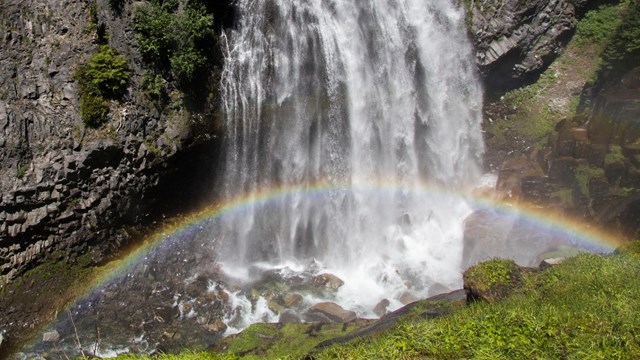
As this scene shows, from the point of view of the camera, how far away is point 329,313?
1661 cm

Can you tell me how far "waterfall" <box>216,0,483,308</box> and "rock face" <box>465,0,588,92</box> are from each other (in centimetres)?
97

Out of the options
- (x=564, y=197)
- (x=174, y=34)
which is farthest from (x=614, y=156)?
(x=174, y=34)

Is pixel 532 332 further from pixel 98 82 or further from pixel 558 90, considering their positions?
pixel 558 90

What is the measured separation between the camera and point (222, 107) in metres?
18.8

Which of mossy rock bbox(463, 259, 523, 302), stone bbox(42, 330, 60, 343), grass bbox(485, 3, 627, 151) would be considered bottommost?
stone bbox(42, 330, 60, 343)

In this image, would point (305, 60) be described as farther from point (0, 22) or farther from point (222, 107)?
point (0, 22)

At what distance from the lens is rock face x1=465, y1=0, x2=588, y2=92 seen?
75.2 feet

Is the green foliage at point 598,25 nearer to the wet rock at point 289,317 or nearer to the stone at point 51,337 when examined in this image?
the wet rock at point 289,317

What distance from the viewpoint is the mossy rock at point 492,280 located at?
11242mm

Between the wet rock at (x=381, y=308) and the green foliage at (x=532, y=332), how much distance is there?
704 centimetres

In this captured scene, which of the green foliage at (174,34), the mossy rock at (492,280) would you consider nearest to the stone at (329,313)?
the mossy rock at (492,280)

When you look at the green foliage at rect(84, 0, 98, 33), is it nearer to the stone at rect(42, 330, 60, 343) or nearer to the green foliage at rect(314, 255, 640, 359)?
the stone at rect(42, 330, 60, 343)

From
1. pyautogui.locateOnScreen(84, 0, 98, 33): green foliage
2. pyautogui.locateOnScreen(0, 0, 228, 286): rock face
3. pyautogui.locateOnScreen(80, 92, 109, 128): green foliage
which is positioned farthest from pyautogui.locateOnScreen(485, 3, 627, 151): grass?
pyautogui.locateOnScreen(84, 0, 98, 33): green foliage

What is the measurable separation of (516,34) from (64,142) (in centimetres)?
2043
